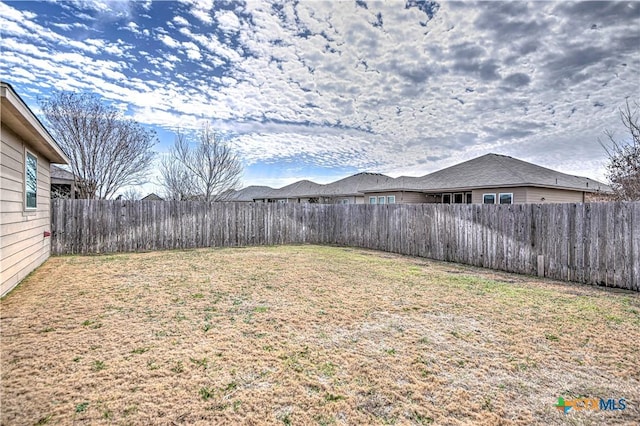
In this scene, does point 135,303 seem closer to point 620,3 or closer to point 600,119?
point 620,3

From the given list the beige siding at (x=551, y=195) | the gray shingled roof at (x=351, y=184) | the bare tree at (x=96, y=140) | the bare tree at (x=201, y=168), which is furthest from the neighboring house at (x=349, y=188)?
the bare tree at (x=96, y=140)

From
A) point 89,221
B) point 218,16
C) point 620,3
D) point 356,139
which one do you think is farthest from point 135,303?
point 356,139

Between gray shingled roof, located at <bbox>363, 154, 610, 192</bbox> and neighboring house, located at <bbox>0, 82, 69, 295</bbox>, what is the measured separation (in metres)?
15.5

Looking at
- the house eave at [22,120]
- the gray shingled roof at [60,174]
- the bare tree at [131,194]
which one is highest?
the gray shingled roof at [60,174]

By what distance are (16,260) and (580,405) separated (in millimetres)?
7708

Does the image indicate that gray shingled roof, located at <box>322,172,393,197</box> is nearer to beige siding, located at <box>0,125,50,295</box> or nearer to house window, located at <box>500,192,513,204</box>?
house window, located at <box>500,192,513,204</box>

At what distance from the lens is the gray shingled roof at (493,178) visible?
46.3 feet

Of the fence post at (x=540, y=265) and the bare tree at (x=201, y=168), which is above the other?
the bare tree at (x=201, y=168)

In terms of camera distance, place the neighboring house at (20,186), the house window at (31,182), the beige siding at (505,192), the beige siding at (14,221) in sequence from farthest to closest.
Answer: the beige siding at (505,192), the house window at (31,182), the beige siding at (14,221), the neighboring house at (20,186)

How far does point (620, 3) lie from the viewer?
23.9 feet

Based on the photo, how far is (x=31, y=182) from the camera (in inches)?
254

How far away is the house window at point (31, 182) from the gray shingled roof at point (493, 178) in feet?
51.3

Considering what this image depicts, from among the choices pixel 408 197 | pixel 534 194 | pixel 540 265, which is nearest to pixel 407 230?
pixel 540 265

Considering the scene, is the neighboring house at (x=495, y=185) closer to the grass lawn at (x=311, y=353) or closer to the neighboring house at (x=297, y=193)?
the grass lawn at (x=311, y=353)
